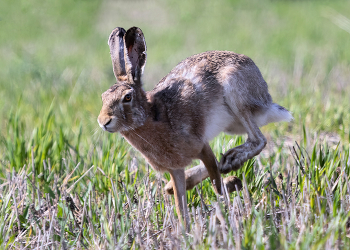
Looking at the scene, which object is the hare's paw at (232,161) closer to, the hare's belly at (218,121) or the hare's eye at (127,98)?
the hare's belly at (218,121)

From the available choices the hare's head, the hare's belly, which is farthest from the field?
the hare's head

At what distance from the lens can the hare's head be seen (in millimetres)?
3240

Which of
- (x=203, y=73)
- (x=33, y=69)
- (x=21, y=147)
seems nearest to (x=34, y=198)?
(x=21, y=147)

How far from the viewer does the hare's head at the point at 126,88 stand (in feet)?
10.6

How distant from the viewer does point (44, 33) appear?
50.2 ft

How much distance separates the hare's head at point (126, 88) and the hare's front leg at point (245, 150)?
0.69 m

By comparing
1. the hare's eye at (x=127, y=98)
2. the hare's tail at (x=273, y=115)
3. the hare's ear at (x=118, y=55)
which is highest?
the hare's ear at (x=118, y=55)

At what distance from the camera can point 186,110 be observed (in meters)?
3.70

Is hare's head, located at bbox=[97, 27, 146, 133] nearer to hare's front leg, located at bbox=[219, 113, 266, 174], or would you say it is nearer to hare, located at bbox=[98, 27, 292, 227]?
hare, located at bbox=[98, 27, 292, 227]

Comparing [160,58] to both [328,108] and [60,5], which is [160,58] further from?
[60,5]

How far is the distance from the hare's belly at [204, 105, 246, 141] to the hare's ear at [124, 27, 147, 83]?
27.7 inches

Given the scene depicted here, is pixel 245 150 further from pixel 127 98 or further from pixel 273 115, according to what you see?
pixel 127 98

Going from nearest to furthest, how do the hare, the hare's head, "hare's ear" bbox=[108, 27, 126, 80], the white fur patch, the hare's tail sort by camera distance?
the hare's head
the hare
"hare's ear" bbox=[108, 27, 126, 80]
the white fur patch
the hare's tail

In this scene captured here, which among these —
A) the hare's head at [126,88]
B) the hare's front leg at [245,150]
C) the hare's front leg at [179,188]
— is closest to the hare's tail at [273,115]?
the hare's front leg at [245,150]
